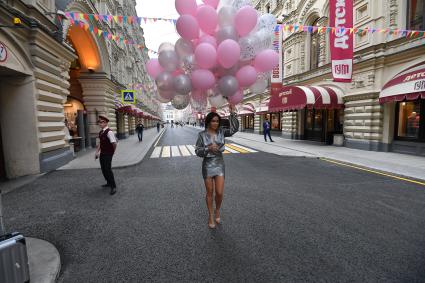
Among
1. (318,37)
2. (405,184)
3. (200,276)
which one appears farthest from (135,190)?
(318,37)

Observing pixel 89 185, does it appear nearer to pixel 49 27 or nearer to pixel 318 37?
pixel 49 27

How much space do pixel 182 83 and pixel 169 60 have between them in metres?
0.51

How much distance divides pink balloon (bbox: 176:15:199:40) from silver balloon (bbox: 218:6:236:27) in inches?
17.7

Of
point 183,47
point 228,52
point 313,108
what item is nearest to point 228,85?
point 228,52

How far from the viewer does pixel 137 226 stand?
12.1 ft

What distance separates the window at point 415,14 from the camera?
10.3 metres

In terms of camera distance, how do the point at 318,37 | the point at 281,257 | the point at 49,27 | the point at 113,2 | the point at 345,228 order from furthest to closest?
the point at 113,2 → the point at 318,37 → the point at 49,27 → the point at 345,228 → the point at 281,257

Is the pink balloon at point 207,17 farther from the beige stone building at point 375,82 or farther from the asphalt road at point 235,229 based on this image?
the beige stone building at point 375,82

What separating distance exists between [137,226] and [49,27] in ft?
27.4

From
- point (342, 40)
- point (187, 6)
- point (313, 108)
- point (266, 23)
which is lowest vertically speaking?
point (313, 108)

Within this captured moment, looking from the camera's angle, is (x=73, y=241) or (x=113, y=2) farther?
(x=113, y=2)

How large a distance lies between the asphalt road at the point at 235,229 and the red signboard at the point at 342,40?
741cm

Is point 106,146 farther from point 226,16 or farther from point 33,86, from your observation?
point 33,86

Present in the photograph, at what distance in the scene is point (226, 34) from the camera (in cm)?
367
